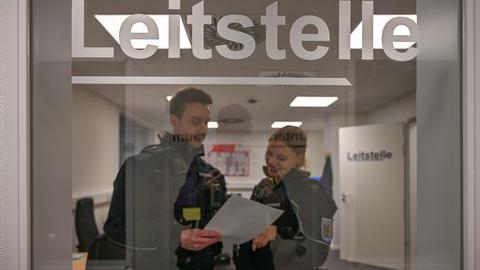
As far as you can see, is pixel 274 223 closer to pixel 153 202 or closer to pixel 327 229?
pixel 327 229

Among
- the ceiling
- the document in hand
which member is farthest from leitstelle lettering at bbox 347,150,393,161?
the document in hand

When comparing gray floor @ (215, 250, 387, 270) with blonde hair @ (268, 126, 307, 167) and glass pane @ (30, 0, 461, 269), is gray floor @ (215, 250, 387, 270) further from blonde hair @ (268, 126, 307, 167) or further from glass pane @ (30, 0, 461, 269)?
blonde hair @ (268, 126, 307, 167)

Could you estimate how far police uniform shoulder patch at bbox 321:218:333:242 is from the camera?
1.45m

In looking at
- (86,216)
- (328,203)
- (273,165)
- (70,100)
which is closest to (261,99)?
(273,165)

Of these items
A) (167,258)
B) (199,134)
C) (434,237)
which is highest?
(199,134)

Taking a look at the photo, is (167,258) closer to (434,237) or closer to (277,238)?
(277,238)

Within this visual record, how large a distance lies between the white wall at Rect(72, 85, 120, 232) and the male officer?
41 mm

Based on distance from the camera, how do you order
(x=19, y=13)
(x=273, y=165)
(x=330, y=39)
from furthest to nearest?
(x=273, y=165), (x=330, y=39), (x=19, y=13)

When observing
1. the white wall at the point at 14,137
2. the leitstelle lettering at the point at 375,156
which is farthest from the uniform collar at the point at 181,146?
the leitstelle lettering at the point at 375,156

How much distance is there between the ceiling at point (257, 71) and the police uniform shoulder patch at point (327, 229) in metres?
0.35

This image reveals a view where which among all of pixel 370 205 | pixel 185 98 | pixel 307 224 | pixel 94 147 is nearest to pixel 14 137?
pixel 94 147

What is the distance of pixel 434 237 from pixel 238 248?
0.71 meters

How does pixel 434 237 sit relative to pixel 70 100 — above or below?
below

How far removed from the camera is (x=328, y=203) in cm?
144
